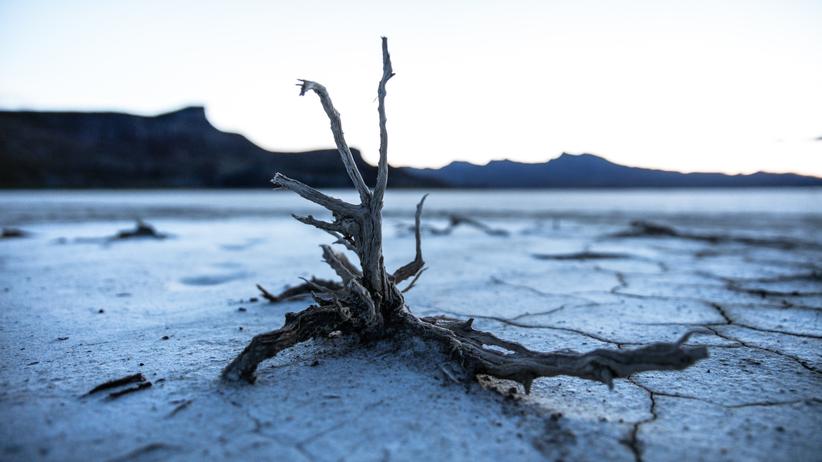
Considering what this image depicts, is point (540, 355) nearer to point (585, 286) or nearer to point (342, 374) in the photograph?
point (342, 374)

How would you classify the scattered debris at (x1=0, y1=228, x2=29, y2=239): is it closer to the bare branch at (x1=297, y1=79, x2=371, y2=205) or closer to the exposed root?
the exposed root

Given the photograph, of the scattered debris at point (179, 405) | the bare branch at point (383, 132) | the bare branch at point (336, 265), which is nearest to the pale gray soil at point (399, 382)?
the scattered debris at point (179, 405)

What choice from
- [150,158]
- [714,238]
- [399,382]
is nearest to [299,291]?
[399,382]

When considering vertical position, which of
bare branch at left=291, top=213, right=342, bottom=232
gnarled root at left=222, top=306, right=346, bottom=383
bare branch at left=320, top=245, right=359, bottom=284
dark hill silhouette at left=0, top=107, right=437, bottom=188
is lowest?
gnarled root at left=222, top=306, right=346, bottom=383

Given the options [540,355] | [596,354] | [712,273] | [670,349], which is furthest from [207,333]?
[712,273]

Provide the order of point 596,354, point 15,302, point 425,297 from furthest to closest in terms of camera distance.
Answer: point 425,297, point 15,302, point 596,354

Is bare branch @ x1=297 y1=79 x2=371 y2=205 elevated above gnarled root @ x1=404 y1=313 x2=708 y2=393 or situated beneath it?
elevated above

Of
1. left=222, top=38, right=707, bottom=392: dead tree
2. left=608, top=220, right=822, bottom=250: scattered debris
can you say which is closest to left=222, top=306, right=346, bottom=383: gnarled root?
left=222, top=38, right=707, bottom=392: dead tree
